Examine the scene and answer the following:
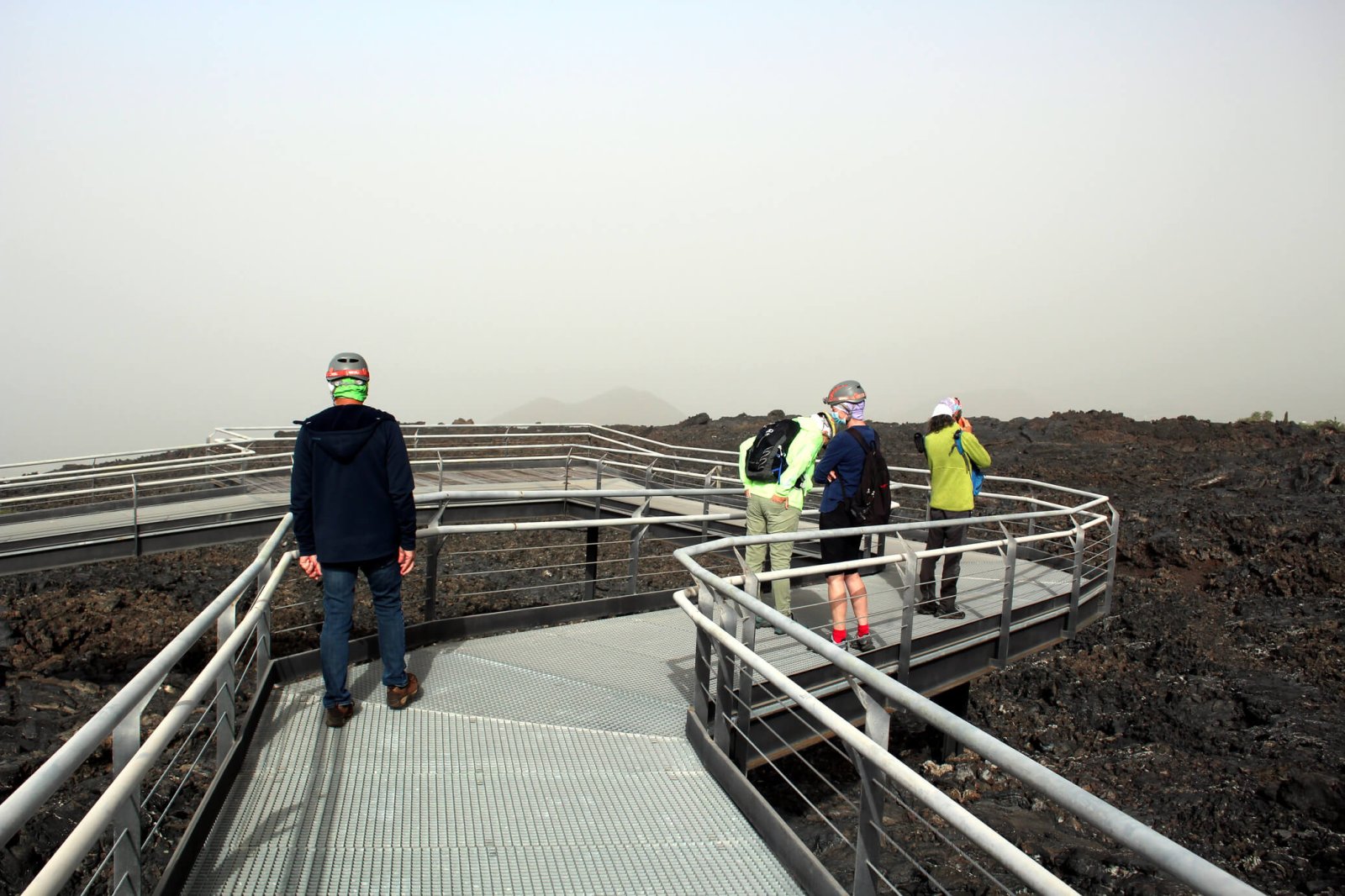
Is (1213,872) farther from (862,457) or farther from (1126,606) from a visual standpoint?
(1126,606)

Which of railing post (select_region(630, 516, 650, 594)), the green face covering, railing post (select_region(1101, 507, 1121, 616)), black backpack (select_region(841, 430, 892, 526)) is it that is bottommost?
railing post (select_region(1101, 507, 1121, 616))

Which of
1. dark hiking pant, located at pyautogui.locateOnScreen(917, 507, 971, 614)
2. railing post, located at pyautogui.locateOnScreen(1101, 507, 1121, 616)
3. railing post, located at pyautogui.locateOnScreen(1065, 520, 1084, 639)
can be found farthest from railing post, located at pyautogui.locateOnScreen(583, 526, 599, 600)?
railing post, located at pyautogui.locateOnScreen(1101, 507, 1121, 616)

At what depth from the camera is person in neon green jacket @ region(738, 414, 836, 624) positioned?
5.55m

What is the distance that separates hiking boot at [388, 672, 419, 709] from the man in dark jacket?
0.23 meters

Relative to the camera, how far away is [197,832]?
3.03 metres

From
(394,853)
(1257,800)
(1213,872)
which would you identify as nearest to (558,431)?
(1257,800)

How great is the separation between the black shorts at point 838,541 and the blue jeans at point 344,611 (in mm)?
2670

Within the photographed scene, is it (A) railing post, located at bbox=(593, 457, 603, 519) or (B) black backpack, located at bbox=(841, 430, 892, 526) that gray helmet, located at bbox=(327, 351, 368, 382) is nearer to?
(B) black backpack, located at bbox=(841, 430, 892, 526)

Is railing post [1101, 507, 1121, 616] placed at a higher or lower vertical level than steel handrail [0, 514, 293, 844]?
lower

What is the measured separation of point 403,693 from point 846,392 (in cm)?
322

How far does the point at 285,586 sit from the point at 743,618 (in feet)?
43.0

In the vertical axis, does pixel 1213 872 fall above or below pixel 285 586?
above

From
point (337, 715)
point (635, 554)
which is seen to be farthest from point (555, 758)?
point (635, 554)

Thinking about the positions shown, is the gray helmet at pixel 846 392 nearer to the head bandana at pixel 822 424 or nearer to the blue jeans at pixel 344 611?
the head bandana at pixel 822 424
